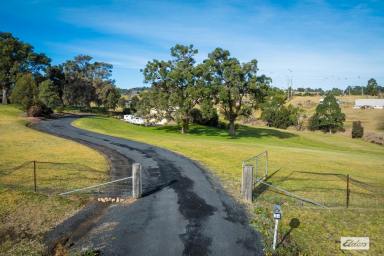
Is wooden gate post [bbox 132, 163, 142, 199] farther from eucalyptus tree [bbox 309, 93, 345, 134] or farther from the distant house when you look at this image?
the distant house

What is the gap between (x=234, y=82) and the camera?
48812mm

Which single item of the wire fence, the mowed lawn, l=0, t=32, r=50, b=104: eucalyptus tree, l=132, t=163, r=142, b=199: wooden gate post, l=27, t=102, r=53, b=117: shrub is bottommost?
the mowed lawn

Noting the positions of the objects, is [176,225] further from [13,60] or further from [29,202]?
[13,60]

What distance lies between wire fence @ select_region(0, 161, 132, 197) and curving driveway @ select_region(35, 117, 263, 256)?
1381 mm

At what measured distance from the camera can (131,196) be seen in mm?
14867

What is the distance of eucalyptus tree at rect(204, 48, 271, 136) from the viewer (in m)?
48.6

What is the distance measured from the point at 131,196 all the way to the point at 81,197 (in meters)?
2.38

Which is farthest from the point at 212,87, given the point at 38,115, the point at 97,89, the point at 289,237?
the point at 97,89

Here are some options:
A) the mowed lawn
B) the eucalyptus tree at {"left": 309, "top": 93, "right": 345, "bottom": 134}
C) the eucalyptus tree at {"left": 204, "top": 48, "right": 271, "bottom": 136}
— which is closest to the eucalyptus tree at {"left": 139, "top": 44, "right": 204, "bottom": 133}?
the eucalyptus tree at {"left": 204, "top": 48, "right": 271, "bottom": 136}

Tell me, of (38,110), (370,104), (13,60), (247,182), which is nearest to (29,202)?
(247,182)

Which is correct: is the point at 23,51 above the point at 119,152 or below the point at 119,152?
above

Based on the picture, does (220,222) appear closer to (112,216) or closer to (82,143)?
(112,216)

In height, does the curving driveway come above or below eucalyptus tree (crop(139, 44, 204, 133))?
→ below

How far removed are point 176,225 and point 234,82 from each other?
130 feet
